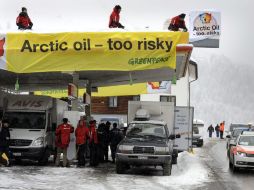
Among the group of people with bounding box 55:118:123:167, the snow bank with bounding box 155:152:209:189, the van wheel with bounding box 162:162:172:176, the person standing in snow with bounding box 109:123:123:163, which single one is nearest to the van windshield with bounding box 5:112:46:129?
the group of people with bounding box 55:118:123:167

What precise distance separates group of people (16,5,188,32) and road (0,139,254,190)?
5.43m

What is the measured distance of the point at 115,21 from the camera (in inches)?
816

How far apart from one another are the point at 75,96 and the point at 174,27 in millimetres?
5099

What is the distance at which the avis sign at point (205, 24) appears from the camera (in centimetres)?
4628

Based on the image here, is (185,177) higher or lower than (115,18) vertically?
lower

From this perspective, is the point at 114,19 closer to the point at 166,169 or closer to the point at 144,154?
the point at 144,154

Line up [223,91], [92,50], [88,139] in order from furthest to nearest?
[223,91] → [88,139] → [92,50]

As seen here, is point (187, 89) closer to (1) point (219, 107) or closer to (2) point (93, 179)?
(2) point (93, 179)

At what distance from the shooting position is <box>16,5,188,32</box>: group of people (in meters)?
20.4

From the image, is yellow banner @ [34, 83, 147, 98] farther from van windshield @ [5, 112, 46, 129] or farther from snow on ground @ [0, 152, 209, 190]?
snow on ground @ [0, 152, 209, 190]

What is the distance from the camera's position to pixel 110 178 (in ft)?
56.5

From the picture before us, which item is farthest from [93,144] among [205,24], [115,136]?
[205,24]

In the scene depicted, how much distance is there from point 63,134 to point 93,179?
3.77m

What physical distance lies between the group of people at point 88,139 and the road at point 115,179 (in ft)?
1.90
